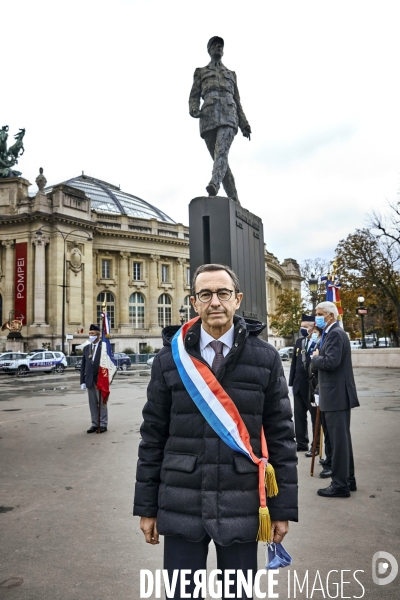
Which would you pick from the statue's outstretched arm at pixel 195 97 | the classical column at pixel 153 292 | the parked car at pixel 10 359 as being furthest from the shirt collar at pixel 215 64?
the classical column at pixel 153 292

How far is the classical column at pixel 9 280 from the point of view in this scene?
55.5m

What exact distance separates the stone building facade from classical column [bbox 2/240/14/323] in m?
0.12

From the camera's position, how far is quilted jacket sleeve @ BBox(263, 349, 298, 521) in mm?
2475

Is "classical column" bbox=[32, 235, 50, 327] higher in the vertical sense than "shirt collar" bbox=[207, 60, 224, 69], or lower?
higher

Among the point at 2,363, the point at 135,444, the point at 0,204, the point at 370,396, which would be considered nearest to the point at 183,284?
the point at 0,204

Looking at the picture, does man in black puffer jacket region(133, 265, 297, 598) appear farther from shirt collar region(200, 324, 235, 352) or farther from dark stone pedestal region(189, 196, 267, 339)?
dark stone pedestal region(189, 196, 267, 339)

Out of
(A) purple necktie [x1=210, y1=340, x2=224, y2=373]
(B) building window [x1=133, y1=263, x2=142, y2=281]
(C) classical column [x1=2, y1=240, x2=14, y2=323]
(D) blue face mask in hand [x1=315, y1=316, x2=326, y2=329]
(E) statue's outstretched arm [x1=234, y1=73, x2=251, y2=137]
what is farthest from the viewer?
(B) building window [x1=133, y1=263, x2=142, y2=281]

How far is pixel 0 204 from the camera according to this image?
185 feet

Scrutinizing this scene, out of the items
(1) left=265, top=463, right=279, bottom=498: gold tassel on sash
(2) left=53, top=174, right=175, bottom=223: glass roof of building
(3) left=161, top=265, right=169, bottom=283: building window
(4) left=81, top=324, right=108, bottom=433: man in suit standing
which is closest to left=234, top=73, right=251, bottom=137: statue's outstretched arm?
(1) left=265, top=463, right=279, bottom=498: gold tassel on sash

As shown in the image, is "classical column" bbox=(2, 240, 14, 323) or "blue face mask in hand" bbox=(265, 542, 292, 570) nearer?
"blue face mask in hand" bbox=(265, 542, 292, 570)

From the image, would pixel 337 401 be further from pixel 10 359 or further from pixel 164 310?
pixel 164 310

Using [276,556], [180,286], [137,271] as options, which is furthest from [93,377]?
[180,286]

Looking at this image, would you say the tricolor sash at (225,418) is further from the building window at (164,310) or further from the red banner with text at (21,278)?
the building window at (164,310)

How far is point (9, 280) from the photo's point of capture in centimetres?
5578
